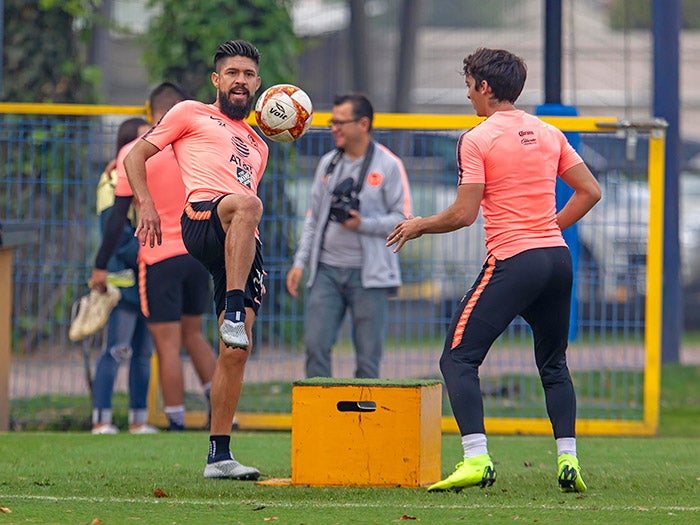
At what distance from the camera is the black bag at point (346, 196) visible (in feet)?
30.9

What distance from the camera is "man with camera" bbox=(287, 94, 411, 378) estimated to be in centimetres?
947

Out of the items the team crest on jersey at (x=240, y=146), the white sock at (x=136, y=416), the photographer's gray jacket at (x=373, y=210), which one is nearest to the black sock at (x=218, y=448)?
the team crest on jersey at (x=240, y=146)

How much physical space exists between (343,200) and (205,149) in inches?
96.9

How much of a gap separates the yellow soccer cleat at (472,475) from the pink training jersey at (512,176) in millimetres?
936

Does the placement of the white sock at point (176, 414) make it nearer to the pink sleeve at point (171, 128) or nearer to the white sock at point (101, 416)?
the white sock at point (101, 416)

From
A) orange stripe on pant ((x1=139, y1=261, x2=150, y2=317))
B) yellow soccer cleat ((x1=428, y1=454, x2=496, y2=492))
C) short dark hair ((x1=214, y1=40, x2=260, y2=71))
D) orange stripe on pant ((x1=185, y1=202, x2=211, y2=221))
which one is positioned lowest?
yellow soccer cleat ((x1=428, y1=454, x2=496, y2=492))

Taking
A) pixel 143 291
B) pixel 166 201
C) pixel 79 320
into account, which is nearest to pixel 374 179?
pixel 166 201

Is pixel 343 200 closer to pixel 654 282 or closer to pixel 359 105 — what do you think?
pixel 359 105

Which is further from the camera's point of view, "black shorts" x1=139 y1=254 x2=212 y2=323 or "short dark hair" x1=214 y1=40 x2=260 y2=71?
"black shorts" x1=139 y1=254 x2=212 y2=323

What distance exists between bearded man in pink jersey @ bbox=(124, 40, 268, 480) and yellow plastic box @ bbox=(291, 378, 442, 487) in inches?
15.2

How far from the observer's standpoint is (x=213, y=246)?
685cm

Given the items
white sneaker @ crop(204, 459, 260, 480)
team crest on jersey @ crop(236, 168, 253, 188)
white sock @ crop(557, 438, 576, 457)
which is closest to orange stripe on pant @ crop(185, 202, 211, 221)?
team crest on jersey @ crop(236, 168, 253, 188)

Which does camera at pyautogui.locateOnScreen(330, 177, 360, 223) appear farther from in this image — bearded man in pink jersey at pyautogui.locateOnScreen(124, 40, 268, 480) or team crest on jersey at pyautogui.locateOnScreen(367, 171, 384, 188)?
bearded man in pink jersey at pyautogui.locateOnScreen(124, 40, 268, 480)

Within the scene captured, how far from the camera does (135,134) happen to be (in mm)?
9836
